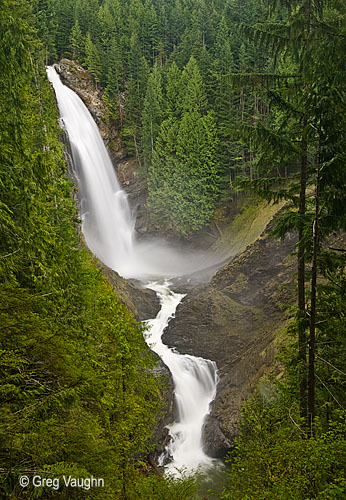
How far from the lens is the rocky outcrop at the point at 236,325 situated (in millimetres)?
15180

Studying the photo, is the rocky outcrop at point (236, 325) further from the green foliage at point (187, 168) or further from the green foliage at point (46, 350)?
the green foliage at point (187, 168)

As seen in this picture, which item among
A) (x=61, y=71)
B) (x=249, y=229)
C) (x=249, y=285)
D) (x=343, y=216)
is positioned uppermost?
(x=61, y=71)

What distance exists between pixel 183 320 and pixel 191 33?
4206 centimetres

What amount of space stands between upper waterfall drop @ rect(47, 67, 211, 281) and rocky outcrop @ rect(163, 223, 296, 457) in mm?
9485

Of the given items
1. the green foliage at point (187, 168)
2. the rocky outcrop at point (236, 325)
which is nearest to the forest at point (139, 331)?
the rocky outcrop at point (236, 325)

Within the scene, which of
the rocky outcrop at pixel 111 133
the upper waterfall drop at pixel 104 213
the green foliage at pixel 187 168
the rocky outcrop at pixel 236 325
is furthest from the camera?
the rocky outcrop at pixel 111 133

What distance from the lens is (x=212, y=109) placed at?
118ft

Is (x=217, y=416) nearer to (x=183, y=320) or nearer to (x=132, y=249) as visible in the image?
(x=183, y=320)

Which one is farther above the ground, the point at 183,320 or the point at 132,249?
the point at 132,249

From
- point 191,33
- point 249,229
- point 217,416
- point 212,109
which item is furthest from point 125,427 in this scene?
point 191,33

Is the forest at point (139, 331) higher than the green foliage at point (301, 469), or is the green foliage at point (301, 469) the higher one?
the forest at point (139, 331)

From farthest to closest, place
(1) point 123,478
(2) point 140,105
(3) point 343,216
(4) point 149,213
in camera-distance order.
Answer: (2) point 140,105 → (4) point 149,213 → (1) point 123,478 → (3) point 343,216

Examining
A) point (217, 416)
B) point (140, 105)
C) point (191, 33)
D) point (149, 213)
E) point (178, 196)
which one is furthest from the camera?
point (191, 33)

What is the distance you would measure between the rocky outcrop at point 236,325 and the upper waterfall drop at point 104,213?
9485 mm
